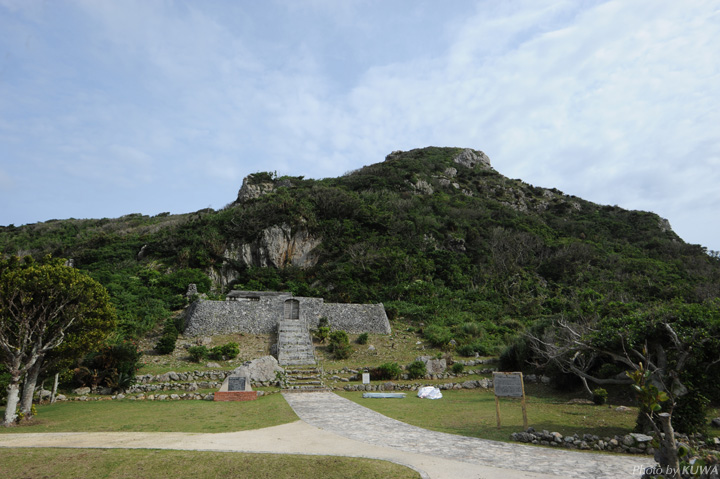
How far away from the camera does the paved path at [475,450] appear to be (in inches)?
251

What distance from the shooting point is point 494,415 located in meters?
11.9

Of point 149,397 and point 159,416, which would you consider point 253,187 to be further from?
point 159,416

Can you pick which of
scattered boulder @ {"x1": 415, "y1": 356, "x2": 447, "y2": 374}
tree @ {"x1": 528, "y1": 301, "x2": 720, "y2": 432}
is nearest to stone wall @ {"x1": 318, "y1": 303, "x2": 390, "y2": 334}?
scattered boulder @ {"x1": 415, "y1": 356, "x2": 447, "y2": 374}

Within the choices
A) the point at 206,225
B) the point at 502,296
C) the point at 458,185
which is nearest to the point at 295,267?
the point at 206,225

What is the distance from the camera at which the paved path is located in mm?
6379

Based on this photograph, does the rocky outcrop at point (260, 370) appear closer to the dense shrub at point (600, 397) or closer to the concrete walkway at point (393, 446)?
the concrete walkway at point (393, 446)

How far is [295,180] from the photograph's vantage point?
70.8 meters

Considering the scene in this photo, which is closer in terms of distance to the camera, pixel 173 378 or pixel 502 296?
pixel 173 378

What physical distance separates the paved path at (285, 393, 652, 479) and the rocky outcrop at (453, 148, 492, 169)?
88546 millimetres

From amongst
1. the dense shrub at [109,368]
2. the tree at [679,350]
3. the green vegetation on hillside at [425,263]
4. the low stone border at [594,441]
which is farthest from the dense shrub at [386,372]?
the dense shrub at [109,368]

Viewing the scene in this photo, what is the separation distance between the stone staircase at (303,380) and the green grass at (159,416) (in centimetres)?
238

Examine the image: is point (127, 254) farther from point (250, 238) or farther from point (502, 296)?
point (502, 296)

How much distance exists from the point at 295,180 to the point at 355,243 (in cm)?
3079

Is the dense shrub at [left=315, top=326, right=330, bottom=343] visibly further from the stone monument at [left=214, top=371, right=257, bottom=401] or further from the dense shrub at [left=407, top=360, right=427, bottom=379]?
the stone monument at [left=214, top=371, right=257, bottom=401]
